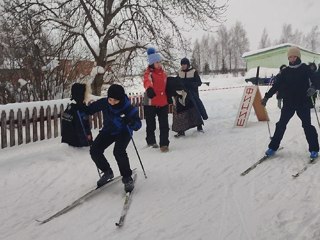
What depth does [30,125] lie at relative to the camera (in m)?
8.17

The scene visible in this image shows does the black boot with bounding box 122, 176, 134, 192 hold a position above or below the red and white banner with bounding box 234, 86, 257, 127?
below

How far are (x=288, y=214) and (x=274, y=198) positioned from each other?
48cm

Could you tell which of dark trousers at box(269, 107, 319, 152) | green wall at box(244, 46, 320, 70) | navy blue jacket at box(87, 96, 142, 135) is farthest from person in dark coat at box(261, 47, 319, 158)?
green wall at box(244, 46, 320, 70)

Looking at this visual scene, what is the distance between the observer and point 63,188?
4984mm

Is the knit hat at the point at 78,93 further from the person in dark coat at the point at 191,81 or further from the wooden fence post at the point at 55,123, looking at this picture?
the person in dark coat at the point at 191,81

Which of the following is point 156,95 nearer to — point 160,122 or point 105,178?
point 160,122

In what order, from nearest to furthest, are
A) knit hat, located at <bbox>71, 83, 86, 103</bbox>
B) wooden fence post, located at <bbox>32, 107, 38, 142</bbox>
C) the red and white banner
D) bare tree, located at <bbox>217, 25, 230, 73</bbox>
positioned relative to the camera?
knit hat, located at <bbox>71, 83, 86, 103</bbox> < wooden fence post, located at <bbox>32, 107, 38, 142</bbox> < the red and white banner < bare tree, located at <bbox>217, 25, 230, 73</bbox>

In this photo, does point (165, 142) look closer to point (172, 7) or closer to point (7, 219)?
point (7, 219)

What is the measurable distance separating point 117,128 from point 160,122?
2379mm

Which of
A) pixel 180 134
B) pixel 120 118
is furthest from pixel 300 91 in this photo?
pixel 180 134

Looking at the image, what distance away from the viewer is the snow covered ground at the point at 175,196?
346 centimetres

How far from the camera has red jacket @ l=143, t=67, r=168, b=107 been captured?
6853 millimetres

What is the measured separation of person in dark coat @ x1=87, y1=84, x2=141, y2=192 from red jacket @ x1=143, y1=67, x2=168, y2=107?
2.12 m

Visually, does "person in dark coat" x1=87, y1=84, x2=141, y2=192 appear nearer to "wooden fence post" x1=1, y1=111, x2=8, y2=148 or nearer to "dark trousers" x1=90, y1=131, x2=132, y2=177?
"dark trousers" x1=90, y1=131, x2=132, y2=177
